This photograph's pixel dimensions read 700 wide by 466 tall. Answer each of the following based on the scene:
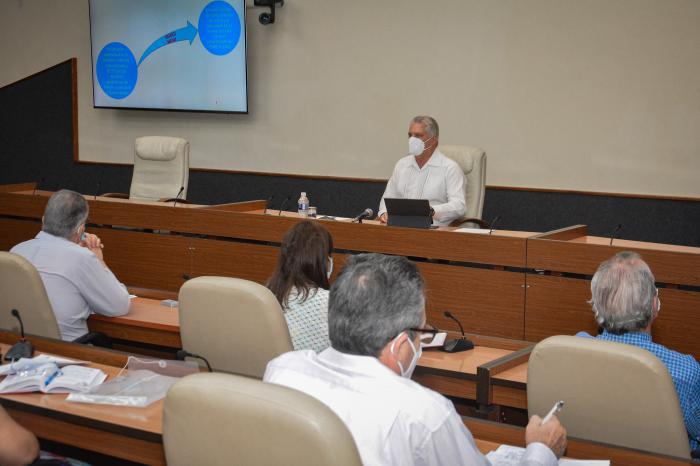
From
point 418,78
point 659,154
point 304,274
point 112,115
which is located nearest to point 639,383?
point 304,274

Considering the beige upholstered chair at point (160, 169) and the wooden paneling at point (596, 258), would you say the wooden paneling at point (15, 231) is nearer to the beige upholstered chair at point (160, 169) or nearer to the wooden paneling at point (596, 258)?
→ the beige upholstered chair at point (160, 169)

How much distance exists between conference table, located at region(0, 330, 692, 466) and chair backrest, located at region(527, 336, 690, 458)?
248 millimetres

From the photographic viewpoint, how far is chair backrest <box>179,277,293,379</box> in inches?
109

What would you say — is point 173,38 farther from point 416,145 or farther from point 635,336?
point 635,336

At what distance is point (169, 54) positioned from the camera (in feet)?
26.1

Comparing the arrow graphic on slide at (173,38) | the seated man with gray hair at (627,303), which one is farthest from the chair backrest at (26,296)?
the arrow graphic on slide at (173,38)

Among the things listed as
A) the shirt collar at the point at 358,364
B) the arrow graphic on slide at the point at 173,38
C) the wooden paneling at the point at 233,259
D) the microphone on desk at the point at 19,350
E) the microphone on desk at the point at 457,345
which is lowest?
the microphone on desk at the point at 457,345

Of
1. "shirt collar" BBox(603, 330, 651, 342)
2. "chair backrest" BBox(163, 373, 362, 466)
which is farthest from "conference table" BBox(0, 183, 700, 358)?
"chair backrest" BBox(163, 373, 362, 466)

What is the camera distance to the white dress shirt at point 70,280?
362 centimetres

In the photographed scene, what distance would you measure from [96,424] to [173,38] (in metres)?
6.24

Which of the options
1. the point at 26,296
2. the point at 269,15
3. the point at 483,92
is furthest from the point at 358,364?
the point at 269,15

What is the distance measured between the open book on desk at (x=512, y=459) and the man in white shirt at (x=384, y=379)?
7 cm

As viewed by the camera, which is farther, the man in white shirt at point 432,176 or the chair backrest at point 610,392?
the man in white shirt at point 432,176

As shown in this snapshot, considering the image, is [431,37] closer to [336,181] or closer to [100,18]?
[336,181]
